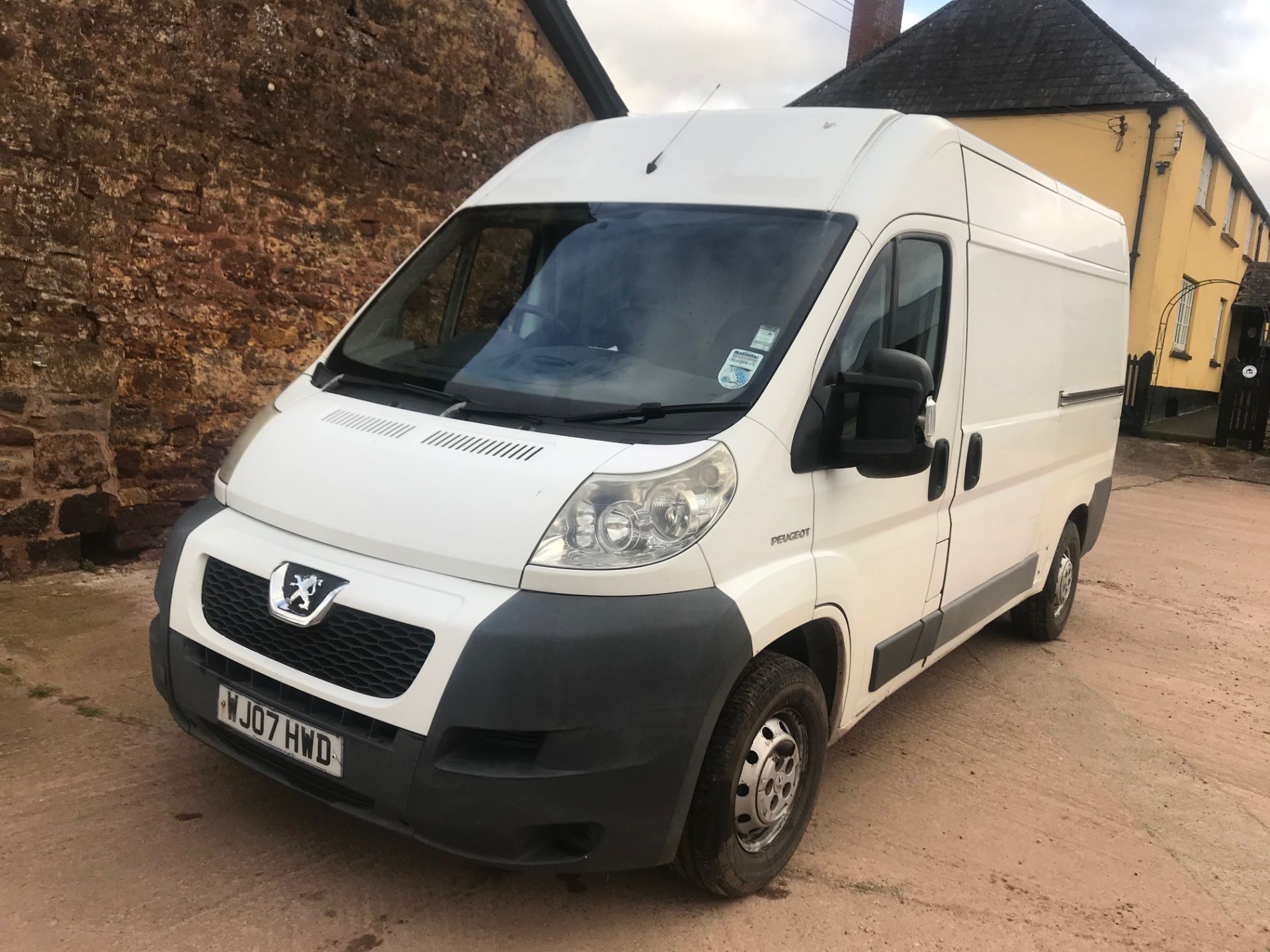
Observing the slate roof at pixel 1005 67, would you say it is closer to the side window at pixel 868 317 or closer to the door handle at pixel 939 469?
the door handle at pixel 939 469

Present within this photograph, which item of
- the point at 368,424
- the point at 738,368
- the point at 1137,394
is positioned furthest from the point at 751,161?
the point at 1137,394

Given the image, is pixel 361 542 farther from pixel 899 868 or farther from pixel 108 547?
pixel 108 547

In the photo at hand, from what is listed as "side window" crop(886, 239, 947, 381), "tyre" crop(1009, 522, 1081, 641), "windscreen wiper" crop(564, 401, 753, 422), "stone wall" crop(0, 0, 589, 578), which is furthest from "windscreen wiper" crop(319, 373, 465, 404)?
"tyre" crop(1009, 522, 1081, 641)

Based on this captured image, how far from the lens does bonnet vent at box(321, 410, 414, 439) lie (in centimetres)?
304

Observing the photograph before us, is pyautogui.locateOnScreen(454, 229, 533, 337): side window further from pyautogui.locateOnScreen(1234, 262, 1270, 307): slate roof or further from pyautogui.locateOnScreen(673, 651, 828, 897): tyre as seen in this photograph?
pyautogui.locateOnScreen(1234, 262, 1270, 307): slate roof

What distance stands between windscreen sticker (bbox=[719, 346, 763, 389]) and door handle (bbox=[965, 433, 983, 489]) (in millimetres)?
1418

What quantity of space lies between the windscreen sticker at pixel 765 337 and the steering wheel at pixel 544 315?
0.64m

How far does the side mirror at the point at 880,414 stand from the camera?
3.03 m

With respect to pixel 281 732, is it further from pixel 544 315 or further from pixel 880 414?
pixel 880 414

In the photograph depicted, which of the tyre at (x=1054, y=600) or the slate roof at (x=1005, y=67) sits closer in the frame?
the tyre at (x=1054, y=600)

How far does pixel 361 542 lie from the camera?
2.76 metres

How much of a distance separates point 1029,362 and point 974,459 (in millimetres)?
866

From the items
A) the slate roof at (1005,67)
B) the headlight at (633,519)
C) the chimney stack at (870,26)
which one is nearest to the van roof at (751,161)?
the headlight at (633,519)

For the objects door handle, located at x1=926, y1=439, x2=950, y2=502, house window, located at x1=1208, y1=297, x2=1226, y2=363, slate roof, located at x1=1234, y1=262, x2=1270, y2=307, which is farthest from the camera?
slate roof, located at x1=1234, y1=262, x2=1270, y2=307
